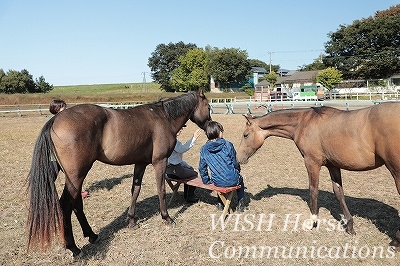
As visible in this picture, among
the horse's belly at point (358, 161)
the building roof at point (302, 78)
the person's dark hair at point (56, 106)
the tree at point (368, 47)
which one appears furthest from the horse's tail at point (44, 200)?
the building roof at point (302, 78)

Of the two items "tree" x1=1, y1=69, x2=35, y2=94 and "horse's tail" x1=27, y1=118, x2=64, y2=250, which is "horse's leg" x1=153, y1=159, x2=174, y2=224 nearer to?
"horse's tail" x1=27, y1=118, x2=64, y2=250

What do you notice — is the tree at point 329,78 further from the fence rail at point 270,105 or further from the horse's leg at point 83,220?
the horse's leg at point 83,220

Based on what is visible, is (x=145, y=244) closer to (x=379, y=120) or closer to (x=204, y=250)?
(x=204, y=250)

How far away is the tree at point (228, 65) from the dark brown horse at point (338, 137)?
63.6 metres

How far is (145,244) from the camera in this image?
4414mm

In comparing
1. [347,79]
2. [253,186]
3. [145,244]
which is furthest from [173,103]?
[347,79]

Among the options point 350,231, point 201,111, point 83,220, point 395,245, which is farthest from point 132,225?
point 395,245

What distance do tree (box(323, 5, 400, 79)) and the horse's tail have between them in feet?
180

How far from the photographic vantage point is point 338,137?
4.38 m

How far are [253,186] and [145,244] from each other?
10.5 ft

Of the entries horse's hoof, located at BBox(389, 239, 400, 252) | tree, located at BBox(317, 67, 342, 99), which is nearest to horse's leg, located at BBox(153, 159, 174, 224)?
horse's hoof, located at BBox(389, 239, 400, 252)

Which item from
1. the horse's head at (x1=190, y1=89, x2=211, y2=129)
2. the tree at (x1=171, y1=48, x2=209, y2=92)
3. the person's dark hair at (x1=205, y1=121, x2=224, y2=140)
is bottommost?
the person's dark hair at (x1=205, y1=121, x2=224, y2=140)

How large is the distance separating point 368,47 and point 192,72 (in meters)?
32.4

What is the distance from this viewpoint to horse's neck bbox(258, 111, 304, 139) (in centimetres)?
509
